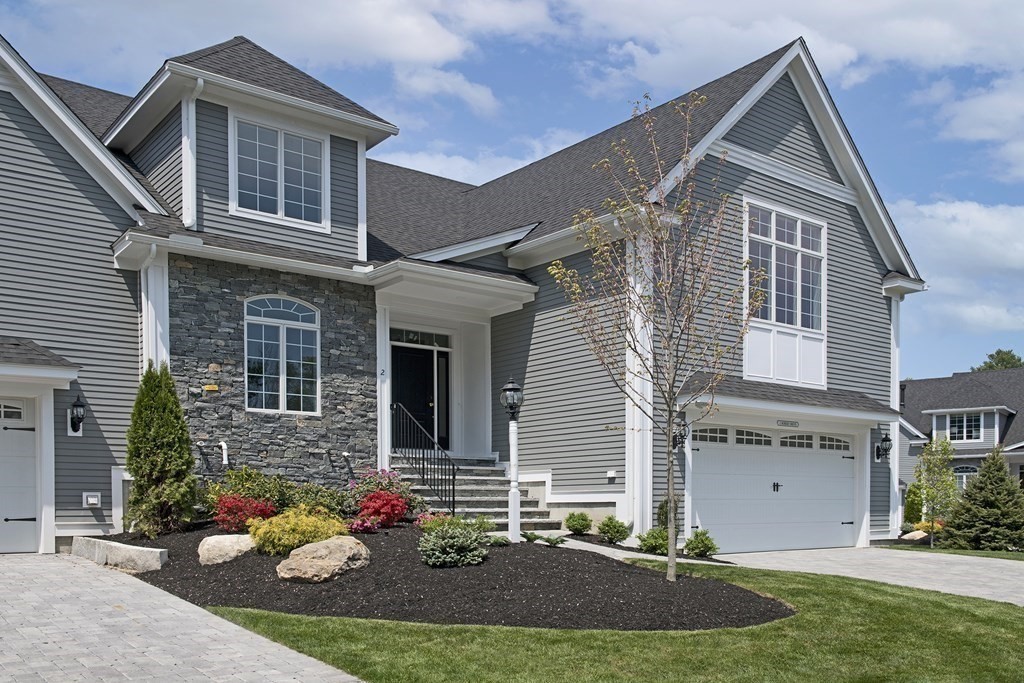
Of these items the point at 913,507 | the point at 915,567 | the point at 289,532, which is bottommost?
the point at 913,507

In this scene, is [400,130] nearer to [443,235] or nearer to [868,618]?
[443,235]

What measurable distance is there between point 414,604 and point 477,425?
29.1ft

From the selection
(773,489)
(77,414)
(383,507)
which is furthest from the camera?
(773,489)

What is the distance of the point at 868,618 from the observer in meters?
9.53

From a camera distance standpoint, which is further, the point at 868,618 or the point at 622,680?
the point at 868,618

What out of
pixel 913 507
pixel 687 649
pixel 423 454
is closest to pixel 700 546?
pixel 423 454

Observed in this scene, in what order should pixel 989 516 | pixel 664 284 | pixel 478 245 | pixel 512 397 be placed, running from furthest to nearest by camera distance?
pixel 989 516 → pixel 478 245 → pixel 512 397 → pixel 664 284

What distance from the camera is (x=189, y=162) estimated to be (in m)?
14.5

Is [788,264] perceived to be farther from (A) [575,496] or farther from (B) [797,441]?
(A) [575,496]

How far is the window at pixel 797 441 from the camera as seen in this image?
18.1 m

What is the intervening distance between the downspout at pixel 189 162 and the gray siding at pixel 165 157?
22 centimetres

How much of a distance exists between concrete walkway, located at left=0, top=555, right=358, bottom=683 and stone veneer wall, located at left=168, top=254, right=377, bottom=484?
3.83 metres

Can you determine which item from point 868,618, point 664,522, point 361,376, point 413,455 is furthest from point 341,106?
point 868,618

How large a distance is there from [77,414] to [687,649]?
29.4 ft
